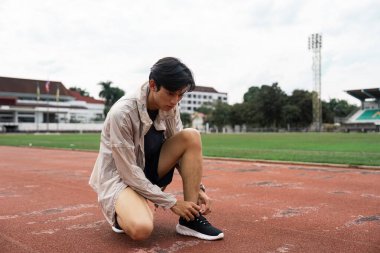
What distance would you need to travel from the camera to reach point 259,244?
3232mm

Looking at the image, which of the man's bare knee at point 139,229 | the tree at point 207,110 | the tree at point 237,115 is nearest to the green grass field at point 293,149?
the man's bare knee at point 139,229

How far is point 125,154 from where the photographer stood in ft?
10.1

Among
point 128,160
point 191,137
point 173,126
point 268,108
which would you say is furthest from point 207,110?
point 128,160

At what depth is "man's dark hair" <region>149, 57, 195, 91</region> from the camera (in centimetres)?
285

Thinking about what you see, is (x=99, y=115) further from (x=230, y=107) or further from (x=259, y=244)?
(x=259, y=244)

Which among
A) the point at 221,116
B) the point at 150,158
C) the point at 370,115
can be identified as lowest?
the point at 150,158

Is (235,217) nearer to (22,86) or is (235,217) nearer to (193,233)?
(193,233)

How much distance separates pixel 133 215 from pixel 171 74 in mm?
1042

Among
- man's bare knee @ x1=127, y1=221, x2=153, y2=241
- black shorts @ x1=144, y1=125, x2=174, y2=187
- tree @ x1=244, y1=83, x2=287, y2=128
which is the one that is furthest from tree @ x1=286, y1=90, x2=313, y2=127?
man's bare knee @ x1=127, y1=221, x2=153, y2=241

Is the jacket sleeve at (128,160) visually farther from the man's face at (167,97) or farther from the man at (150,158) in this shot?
the man's face at (167,97)

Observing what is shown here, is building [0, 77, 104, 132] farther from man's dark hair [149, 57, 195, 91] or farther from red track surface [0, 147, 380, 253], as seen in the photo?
man's dark hair [149, 57, 195, 91]

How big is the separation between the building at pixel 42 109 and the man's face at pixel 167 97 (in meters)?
66.1

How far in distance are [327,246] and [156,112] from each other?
1.68 metres

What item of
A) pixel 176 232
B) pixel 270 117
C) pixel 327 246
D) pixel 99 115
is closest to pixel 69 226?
pixel 176 232
